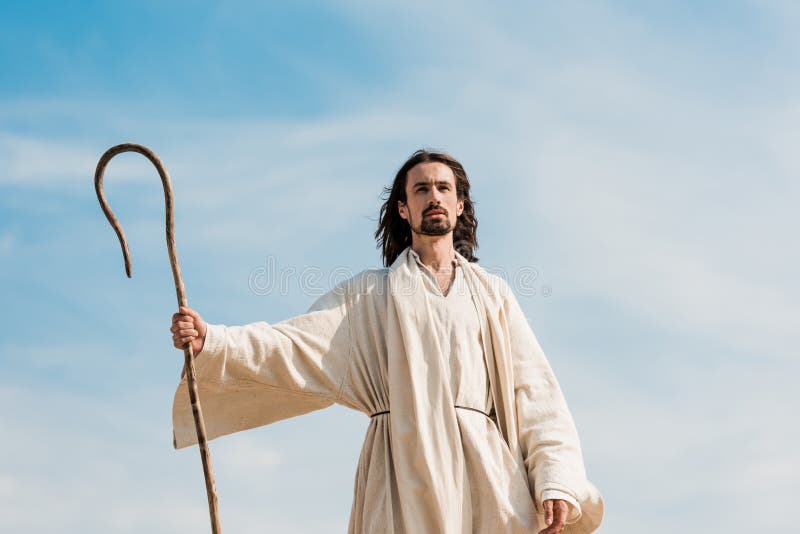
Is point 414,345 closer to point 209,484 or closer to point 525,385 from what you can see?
point 525,385

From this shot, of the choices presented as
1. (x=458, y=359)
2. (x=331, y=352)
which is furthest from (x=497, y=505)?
(x=331, y=352)

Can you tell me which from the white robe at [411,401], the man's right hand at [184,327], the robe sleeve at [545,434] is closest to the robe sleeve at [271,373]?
the white robe at [411,401]

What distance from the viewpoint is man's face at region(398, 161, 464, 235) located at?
22.9 feet

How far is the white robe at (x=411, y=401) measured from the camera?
6.19m

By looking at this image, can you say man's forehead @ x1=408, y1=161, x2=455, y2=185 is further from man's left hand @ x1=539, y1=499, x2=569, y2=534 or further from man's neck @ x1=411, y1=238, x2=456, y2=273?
man's left hand @ x1=539, y1=499, x2=569, y2=534

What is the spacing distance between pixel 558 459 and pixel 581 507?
0.95 feet

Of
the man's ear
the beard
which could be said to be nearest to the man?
the beard

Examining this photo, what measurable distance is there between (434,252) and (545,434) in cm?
129

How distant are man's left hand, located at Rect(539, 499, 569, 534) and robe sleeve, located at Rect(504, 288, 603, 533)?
39mm

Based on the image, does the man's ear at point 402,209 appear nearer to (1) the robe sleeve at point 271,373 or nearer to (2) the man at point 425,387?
(2) the man at point 425,387

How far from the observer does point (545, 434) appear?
21.3 ft

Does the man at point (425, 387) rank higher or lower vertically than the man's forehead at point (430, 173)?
lower

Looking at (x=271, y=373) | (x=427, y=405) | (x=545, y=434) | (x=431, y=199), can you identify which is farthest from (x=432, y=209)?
(x=545, y=434)

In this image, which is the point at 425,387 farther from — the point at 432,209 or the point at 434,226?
the point at 432,209
